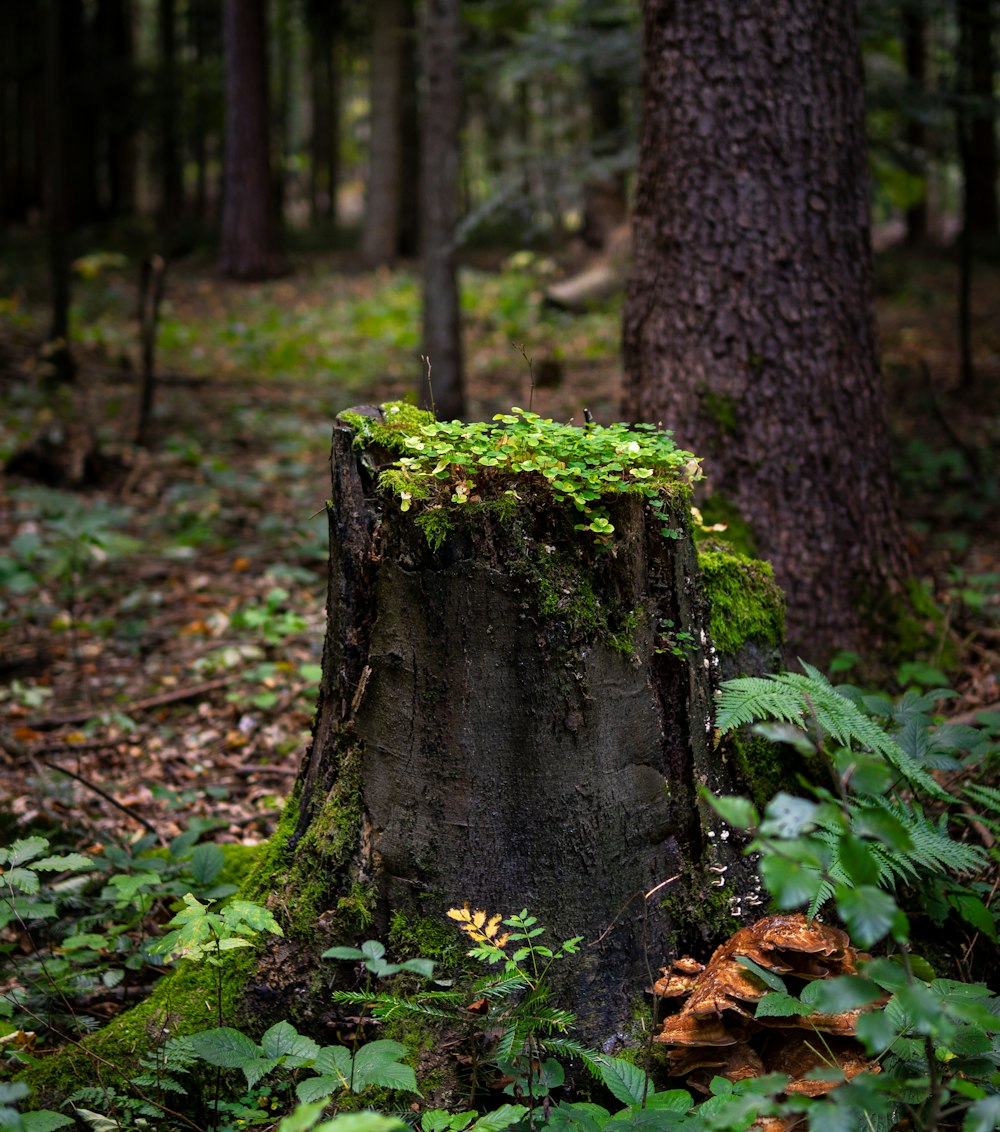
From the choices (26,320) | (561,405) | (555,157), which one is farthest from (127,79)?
(561,405)

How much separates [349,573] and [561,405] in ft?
24.5

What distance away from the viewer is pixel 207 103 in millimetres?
20109

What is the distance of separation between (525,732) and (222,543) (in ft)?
15.5

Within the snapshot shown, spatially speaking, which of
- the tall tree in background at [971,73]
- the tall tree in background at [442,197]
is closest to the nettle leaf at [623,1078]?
the tall tree in background at [971,73]

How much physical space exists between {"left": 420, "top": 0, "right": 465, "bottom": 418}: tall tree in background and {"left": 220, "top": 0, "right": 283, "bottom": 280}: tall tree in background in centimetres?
952

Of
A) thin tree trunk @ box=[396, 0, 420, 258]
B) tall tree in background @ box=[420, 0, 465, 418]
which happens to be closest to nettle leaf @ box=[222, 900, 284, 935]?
tall tree in background @ box=[420, 0, 465, 418]

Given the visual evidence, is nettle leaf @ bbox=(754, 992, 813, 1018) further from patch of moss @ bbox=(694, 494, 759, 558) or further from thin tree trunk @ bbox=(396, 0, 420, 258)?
thin tree trunk @ bbox=(396, 0, 420, 258)

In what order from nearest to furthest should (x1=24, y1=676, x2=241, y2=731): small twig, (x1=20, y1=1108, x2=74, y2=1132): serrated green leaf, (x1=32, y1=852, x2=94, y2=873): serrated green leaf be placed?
1. (x1=20, y1=1108, x2=74, y2=1132): serrated green leaf
2. (x1=32, y1=852, x2=94, y2=873): serrated green leaf
3. (x1=24, y1=676, x2=241, y2=731): small twig

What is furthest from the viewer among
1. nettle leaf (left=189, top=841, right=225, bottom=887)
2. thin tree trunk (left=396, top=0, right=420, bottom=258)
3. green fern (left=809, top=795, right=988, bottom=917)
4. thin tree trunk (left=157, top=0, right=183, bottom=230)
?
thin tree trunk (left=396, top=0, right=420, bottom=258)

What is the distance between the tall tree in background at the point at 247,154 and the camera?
54.3 ft

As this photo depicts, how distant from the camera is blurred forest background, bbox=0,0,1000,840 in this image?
4.46 meters

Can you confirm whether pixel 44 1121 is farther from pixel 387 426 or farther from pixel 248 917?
pixel 387 426

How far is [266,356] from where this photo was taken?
12.6 meters

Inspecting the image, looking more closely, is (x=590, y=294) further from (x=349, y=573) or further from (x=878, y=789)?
(x=878, y=789)
